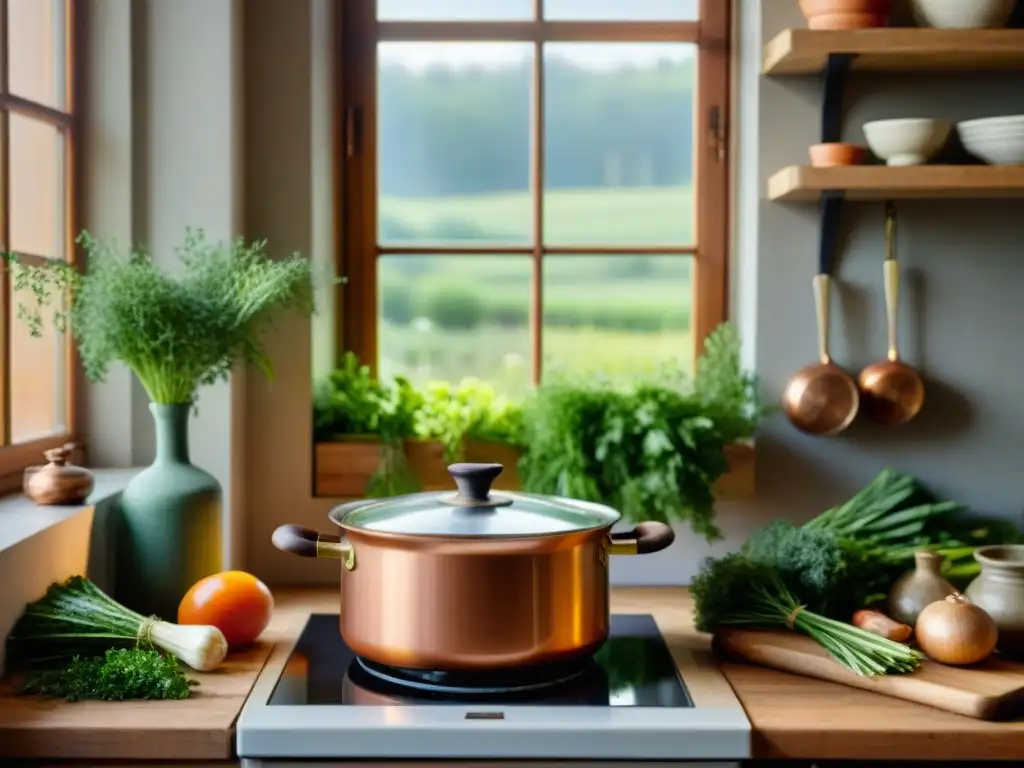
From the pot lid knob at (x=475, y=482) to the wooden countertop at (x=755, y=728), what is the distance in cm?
38

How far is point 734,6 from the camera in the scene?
2.38 metres

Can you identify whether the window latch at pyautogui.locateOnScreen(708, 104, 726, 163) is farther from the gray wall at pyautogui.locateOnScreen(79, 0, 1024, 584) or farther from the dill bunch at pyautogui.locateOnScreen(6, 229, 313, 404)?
the dill bunch at pyautogui.locateOnScreen(6, 229, 313, 404)

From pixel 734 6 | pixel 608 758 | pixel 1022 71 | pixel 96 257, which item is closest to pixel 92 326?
pixel 96 257

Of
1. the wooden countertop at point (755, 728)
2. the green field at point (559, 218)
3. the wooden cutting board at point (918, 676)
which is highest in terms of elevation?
the green field at point (559, 218)

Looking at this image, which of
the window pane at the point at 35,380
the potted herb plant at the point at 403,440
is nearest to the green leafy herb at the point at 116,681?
the window pane at the point at 35,380

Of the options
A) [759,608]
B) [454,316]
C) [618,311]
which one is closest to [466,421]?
[454,316]

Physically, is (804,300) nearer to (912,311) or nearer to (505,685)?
(912,311)

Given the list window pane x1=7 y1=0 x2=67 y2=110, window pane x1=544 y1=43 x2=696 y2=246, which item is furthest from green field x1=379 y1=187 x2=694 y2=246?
window pane x1=7 y1=0 x2=67 y2=110

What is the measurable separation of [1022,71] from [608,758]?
1492 millimetres

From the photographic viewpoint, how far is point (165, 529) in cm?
187

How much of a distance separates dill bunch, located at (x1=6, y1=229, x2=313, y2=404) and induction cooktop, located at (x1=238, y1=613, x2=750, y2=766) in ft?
1.71

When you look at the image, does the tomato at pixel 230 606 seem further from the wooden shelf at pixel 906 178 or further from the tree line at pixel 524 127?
the wooden shelf at pixel 906 178

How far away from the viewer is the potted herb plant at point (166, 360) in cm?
184

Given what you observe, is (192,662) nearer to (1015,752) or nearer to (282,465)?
(282,465)
